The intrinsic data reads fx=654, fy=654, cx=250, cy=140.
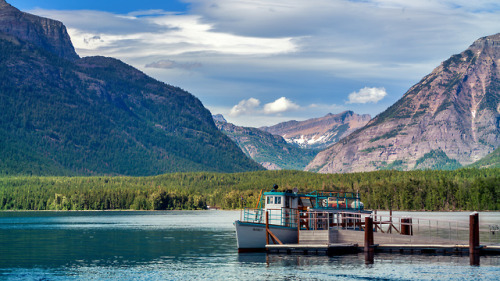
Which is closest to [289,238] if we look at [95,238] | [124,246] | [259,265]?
[259,265]

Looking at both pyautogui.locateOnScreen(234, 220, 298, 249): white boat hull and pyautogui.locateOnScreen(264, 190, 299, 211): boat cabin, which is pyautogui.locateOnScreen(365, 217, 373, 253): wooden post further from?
pyautogui.locateOnScreen(264, 190, 299, 211): boat cabin

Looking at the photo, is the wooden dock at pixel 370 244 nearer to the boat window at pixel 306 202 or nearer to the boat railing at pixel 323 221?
the boat railing at pixel 323 221

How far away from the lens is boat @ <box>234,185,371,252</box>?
8975cm

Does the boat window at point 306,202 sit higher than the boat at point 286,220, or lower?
higher

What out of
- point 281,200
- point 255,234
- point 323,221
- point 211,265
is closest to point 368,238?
point 323,221

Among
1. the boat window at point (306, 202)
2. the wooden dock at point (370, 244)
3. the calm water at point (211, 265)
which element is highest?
the boat window at point (306, 202)

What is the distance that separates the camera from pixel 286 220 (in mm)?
92000

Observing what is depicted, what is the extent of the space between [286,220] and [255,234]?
5165mm

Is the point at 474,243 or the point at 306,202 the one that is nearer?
the point at 474,243

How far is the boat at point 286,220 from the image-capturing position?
89.8m

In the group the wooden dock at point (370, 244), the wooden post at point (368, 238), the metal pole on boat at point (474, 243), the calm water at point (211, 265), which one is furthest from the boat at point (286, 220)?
the metal pole on boat at point (474, 243)

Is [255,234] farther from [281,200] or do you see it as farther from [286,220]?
[281,200]

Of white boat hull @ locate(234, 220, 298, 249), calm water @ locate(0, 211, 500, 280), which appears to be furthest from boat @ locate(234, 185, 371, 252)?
calm water @ locate(0, 211, 500, 280)

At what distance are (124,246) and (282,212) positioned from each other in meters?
33.0
